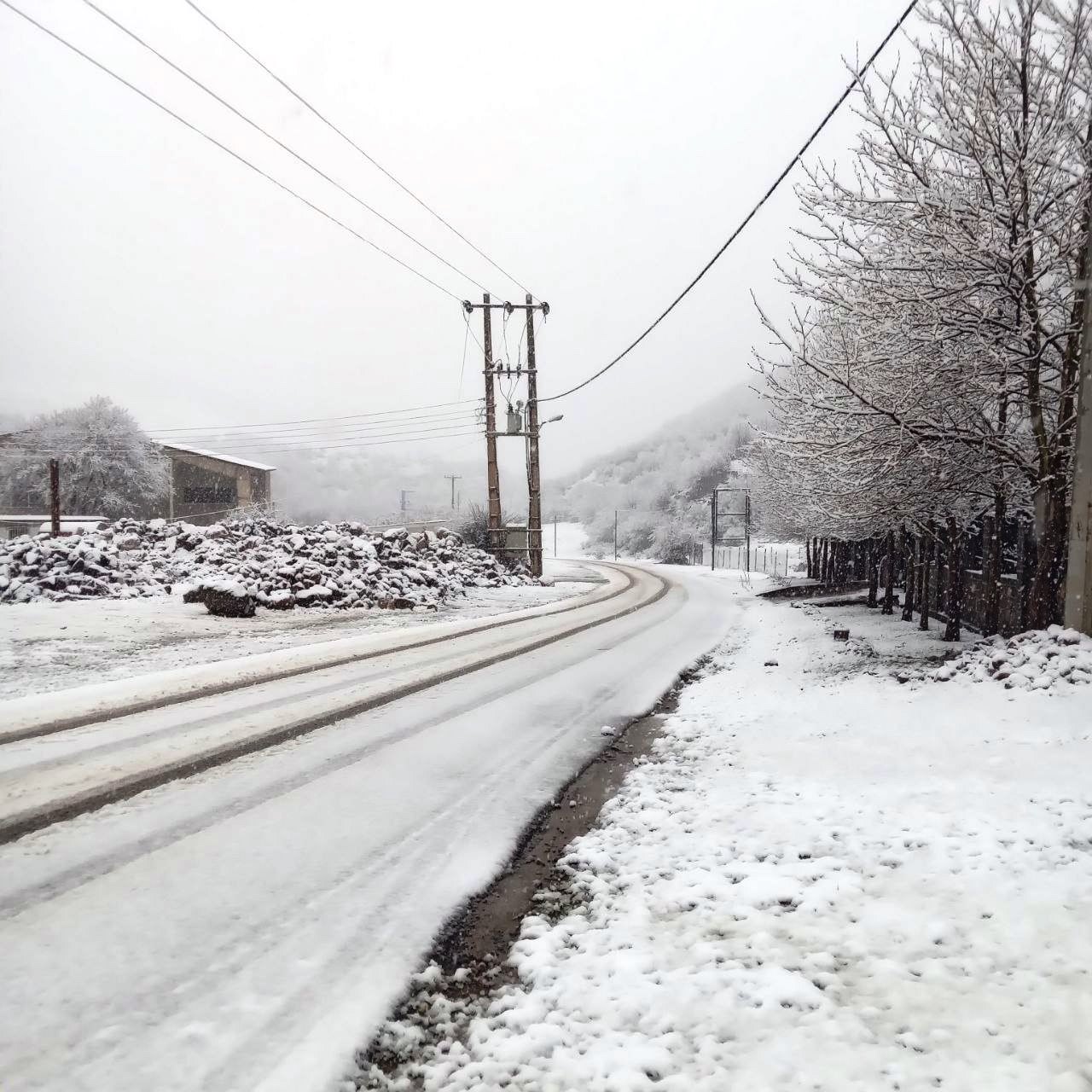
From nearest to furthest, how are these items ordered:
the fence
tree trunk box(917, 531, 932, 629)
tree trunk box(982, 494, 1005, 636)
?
tree trunk box(982, 494, 1005, 636) < tree trunk box(917, 531, 932, 629) < the fence

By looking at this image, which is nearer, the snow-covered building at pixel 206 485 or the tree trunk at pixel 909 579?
the tree trunk at pixel 909 579

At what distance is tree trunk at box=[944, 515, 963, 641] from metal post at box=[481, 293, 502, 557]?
15274 mm

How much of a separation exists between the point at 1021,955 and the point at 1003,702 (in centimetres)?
374

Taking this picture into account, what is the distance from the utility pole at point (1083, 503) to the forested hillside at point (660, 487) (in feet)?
110

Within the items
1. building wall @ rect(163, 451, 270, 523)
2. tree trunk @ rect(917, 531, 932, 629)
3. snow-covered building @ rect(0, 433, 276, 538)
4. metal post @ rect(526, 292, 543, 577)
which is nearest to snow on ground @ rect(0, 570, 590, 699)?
tree trunk @ rect(917, 531, 932, 629)

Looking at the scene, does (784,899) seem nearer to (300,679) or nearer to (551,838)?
(551,838)

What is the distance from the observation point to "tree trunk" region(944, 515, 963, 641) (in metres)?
11.5

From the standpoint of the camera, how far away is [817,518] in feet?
59.7

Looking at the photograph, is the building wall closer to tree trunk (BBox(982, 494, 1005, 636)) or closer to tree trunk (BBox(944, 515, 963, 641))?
tree trunk (BBox(944, 515, 963, 641))

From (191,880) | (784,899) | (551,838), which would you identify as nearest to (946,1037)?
(784,899)

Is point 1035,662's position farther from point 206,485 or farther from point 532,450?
point 206,485

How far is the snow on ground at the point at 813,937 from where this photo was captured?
196 centimetres

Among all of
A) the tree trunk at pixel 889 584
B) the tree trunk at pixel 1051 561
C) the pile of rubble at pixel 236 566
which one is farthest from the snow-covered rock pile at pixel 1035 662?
the pile of rubble at pixel 236 566

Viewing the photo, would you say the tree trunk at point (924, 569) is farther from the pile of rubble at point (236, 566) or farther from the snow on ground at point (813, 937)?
the pile of rubble at point (236, 566)
